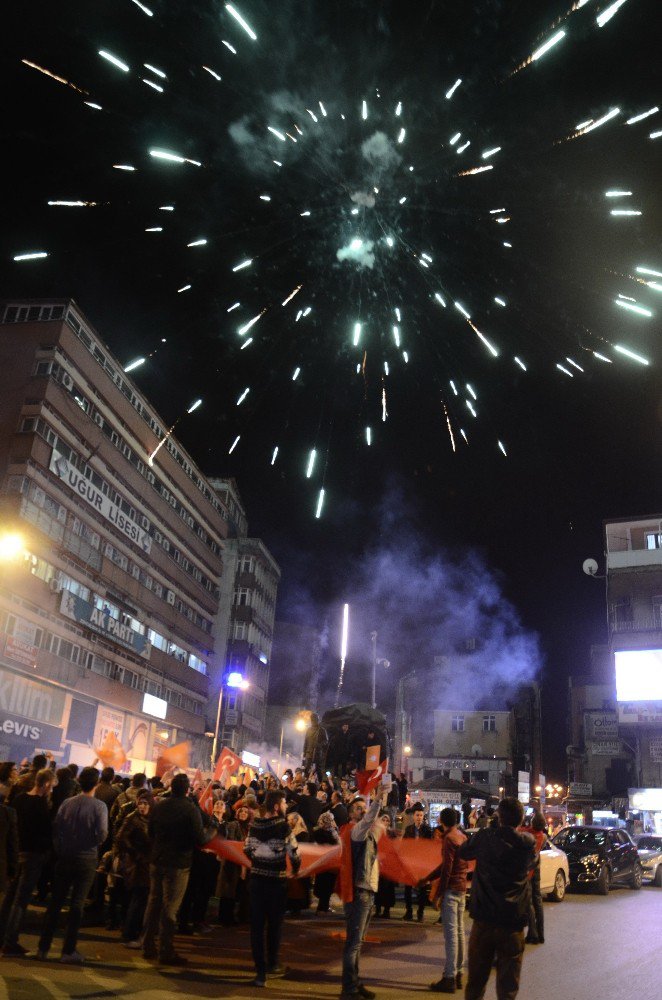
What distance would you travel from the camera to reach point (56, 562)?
44469 mm

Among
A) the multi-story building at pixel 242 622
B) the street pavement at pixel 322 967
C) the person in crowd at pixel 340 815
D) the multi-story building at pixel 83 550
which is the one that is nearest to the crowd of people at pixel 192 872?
the street pavement at pixel 322 967

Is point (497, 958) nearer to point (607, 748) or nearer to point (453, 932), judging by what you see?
point (453, 932)

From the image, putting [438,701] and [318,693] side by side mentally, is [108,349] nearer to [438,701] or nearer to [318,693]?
[438,701]

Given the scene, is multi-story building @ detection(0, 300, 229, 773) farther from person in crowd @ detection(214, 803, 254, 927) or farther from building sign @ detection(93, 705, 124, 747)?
person in crowd @ detection(214, 803, 254, 927)

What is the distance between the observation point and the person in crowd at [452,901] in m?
8.28

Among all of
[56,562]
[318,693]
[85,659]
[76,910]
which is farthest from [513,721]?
[76,910]

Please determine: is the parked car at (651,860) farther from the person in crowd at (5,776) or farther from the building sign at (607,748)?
the building sign at (607,748)

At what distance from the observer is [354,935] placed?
25.6 ft

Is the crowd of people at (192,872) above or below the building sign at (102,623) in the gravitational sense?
below

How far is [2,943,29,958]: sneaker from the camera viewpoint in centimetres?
818

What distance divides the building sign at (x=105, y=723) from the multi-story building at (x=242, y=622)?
2217cm

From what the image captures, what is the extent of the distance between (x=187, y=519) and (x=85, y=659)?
21904 millimetres

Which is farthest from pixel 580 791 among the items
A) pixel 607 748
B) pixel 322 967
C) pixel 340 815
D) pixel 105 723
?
pixel 322 967

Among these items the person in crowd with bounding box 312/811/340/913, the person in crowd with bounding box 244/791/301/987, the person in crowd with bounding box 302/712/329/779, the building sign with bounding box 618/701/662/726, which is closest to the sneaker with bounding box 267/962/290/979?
the person in crowd with bounding box 244/791/301/987
